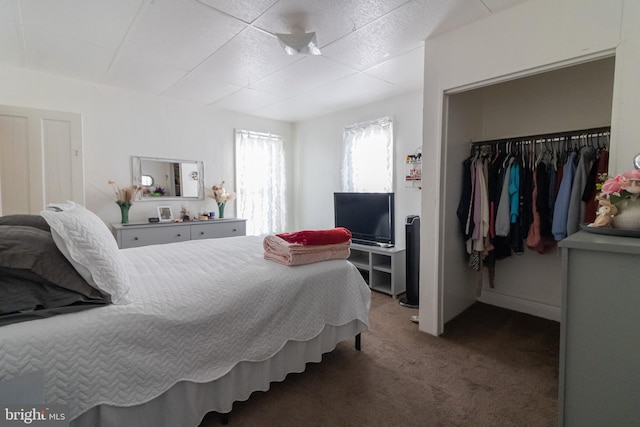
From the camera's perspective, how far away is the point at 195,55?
256 centimetres

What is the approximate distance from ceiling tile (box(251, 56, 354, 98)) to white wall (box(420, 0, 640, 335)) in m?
0.92

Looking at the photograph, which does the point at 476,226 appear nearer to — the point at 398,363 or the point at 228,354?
the point at 398,363

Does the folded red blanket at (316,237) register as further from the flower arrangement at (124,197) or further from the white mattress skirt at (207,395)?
the flower arrangement at (124,197)

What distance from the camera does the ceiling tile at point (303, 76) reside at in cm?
278

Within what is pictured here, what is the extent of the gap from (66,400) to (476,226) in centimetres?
288

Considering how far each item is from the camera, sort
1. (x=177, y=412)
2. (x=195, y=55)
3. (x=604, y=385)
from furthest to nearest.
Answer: (x=195, y=55)
(x=177, y=412)
(x=604, y=385)

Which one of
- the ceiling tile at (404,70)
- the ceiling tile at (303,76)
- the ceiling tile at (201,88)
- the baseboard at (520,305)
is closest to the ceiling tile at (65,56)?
the ceiling tile at (201,88)

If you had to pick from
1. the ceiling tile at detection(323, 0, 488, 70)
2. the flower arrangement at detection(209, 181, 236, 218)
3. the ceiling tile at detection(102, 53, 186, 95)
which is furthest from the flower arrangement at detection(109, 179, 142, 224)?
the ceiling tile at detection(323, 0, 488, 70)

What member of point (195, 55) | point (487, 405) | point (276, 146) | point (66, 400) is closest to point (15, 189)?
point (195, 55)

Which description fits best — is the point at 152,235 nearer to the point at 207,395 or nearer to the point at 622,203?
the point at 207,395

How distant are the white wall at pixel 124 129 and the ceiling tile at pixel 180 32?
1.18 metres

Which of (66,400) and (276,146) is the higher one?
(276,146)

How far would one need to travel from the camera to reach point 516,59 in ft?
6.30

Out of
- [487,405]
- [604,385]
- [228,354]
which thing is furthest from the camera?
[487,405]
